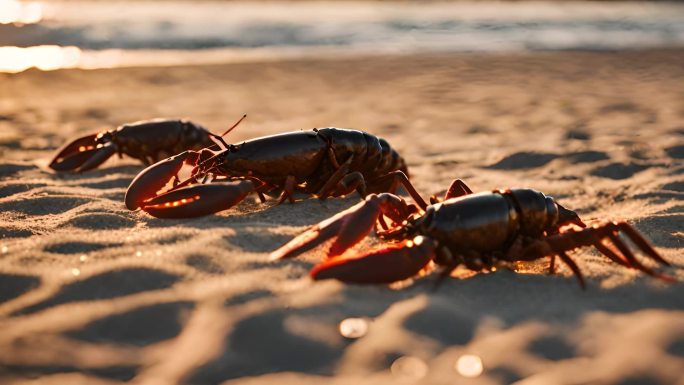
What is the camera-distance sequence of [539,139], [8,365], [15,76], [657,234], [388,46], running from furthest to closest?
[388,46] → [15,76] → [539,139] → [657,234] → [8,365]

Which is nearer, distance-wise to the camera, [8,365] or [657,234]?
[8,365]

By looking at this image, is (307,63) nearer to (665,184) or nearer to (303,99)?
(303,99)

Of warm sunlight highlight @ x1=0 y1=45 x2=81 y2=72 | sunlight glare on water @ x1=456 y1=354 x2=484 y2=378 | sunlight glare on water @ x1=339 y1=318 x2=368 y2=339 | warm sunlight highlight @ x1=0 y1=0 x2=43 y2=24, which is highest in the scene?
warm sunlight highlight @ x1=0 y1=0 x2=43 y2=24

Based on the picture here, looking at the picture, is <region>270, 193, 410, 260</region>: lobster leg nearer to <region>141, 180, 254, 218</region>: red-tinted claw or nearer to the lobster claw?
<region>141, 180, 254, 218</region>: red-tinted claw

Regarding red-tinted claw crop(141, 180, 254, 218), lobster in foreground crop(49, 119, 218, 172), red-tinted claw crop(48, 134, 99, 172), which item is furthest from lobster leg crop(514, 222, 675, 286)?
red-tinted claw crop(48, 134, 99, 172)

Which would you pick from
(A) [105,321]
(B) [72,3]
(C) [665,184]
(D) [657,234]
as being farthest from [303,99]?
(B) [72,3]
